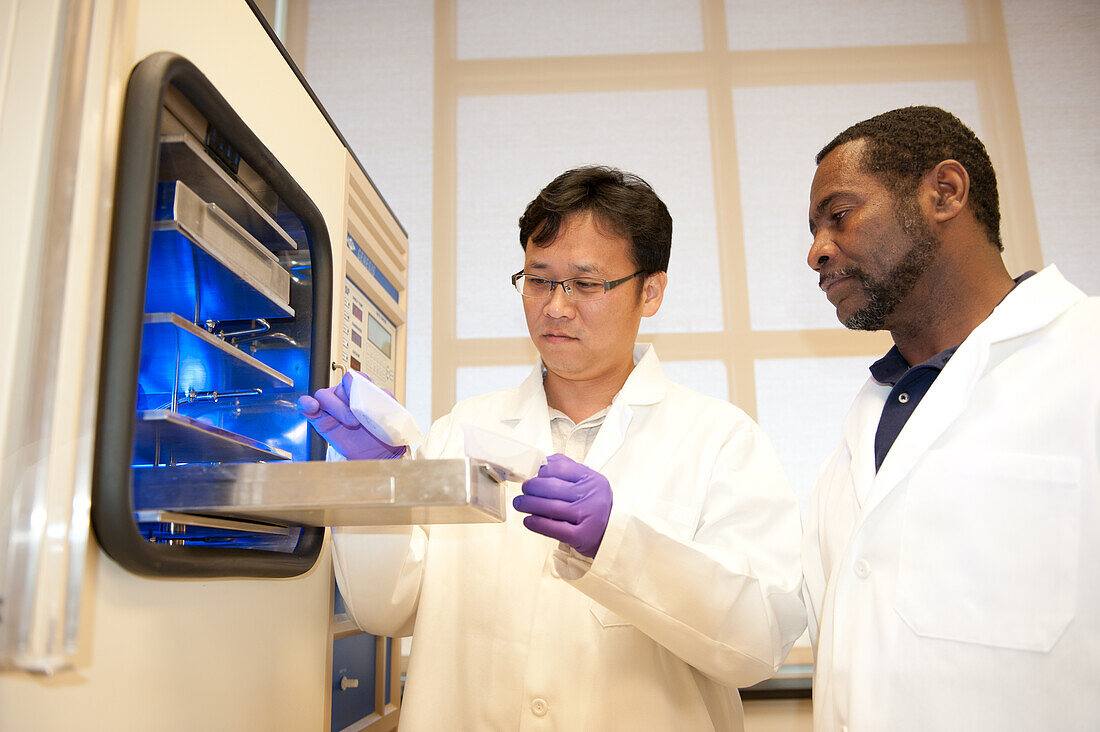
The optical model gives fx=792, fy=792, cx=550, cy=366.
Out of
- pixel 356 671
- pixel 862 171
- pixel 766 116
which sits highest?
pixel 766 116

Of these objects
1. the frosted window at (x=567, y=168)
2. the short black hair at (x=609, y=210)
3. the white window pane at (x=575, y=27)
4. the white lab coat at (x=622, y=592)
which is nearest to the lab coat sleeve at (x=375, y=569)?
the white lab coat at (x=622, y=592)

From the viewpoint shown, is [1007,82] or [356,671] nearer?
[356,671]

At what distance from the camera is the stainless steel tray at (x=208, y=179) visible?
3.38ft

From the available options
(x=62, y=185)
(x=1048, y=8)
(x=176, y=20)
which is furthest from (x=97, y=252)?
(x=1048, y=8)

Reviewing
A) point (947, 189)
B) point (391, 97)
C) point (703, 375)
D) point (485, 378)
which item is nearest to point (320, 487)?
point (947, 189)

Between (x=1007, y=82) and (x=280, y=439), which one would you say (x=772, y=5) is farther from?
(x=280, y=439)

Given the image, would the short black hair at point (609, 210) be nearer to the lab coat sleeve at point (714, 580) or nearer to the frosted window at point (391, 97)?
the lab coat sleeve at point (714, 580)

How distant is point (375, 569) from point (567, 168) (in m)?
1.80

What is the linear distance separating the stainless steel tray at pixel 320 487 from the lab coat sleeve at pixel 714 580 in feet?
0.86

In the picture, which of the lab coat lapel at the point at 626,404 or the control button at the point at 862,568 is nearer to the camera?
the control button at the point at 862,568

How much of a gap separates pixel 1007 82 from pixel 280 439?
8.98 ft

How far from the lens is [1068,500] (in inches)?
41.1

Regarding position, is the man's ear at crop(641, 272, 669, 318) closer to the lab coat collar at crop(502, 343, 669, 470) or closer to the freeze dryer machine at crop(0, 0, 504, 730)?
the lab coat collar at crop(502, 343, 669, 470)

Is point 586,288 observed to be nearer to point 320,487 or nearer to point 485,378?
point 320,487
